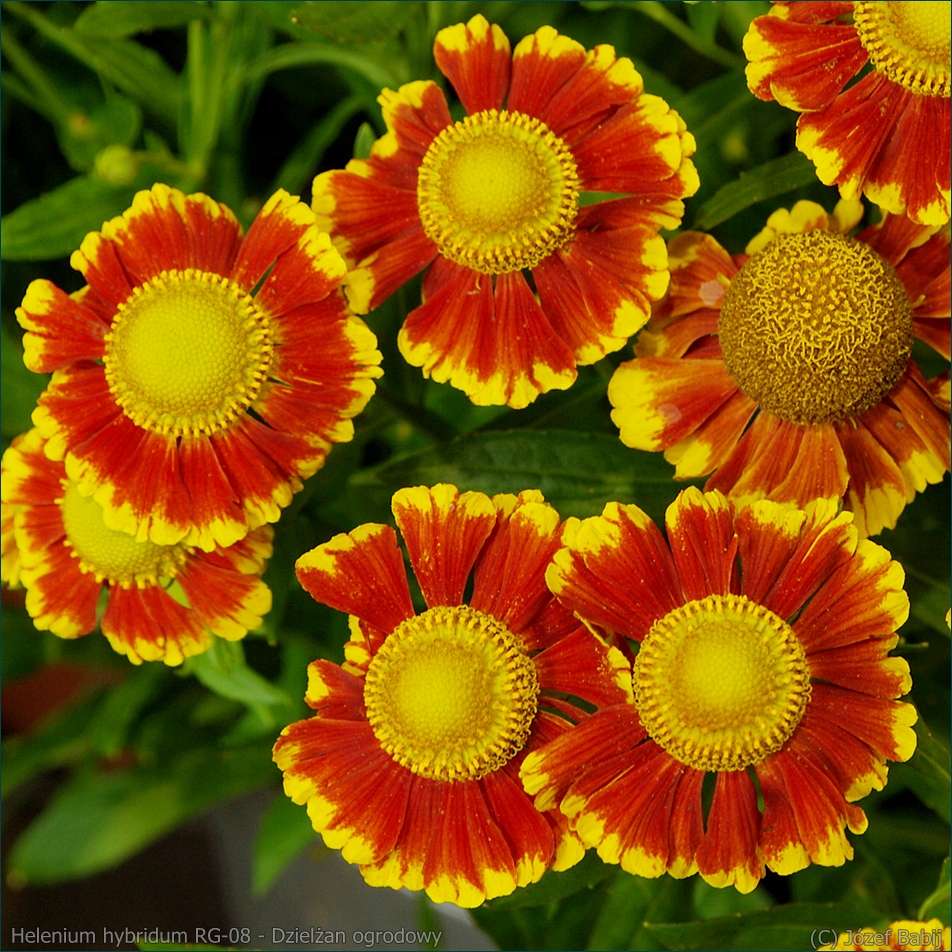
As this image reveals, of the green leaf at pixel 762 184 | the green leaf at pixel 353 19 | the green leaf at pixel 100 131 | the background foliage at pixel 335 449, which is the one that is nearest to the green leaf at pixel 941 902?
the background foliage at pixel 335 449

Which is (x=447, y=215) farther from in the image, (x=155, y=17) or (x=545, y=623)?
(x=155, y=17)

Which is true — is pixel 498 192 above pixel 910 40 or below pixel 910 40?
below

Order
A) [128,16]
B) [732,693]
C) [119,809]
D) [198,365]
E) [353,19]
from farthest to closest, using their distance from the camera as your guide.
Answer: [119,809]
[128,16]
[353,19]
[198,365]
[732,693]

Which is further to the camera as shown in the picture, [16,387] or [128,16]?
[16,387]

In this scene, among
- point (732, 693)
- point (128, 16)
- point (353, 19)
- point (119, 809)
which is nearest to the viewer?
point (732, 693)

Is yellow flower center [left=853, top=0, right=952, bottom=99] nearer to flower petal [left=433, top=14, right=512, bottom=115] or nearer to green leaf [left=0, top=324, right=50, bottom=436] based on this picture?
flower petal [left=433, top=14, right=512, bottom=115]

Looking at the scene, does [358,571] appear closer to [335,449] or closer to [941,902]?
[335,449]

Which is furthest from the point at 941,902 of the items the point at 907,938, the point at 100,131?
the point at 100,131
